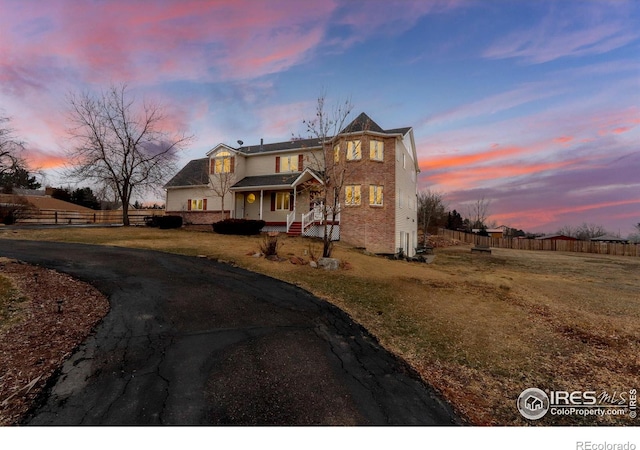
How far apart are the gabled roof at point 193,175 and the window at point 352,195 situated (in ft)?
48.7

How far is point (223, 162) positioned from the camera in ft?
84.0

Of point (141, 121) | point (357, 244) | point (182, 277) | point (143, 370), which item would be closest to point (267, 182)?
point (357, 244)

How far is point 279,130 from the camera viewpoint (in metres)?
19.7

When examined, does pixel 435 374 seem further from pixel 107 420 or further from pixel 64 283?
pixel 64 283

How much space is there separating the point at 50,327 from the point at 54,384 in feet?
7.27

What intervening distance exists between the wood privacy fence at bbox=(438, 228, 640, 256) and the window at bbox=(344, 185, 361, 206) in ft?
118

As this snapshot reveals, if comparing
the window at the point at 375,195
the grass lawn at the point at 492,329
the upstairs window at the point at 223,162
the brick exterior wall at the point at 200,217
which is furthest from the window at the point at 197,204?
the window at the point at 375,195

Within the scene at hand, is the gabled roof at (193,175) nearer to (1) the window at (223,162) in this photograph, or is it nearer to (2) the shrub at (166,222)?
(1) the window at (223,162)

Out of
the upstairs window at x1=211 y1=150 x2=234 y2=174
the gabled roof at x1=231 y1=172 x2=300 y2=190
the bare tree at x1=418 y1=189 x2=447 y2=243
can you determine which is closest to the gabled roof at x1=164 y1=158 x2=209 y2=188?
the upstairs window at x1=211 y1=150 x2=234 y2=174

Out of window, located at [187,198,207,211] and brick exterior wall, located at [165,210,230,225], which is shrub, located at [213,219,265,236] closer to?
brick exterior wall, located at [165,210,230,225]

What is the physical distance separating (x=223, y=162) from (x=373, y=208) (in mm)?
14833

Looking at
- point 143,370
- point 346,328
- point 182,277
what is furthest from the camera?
point 182,277

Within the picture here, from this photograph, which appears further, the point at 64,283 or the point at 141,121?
the point at 141,121
